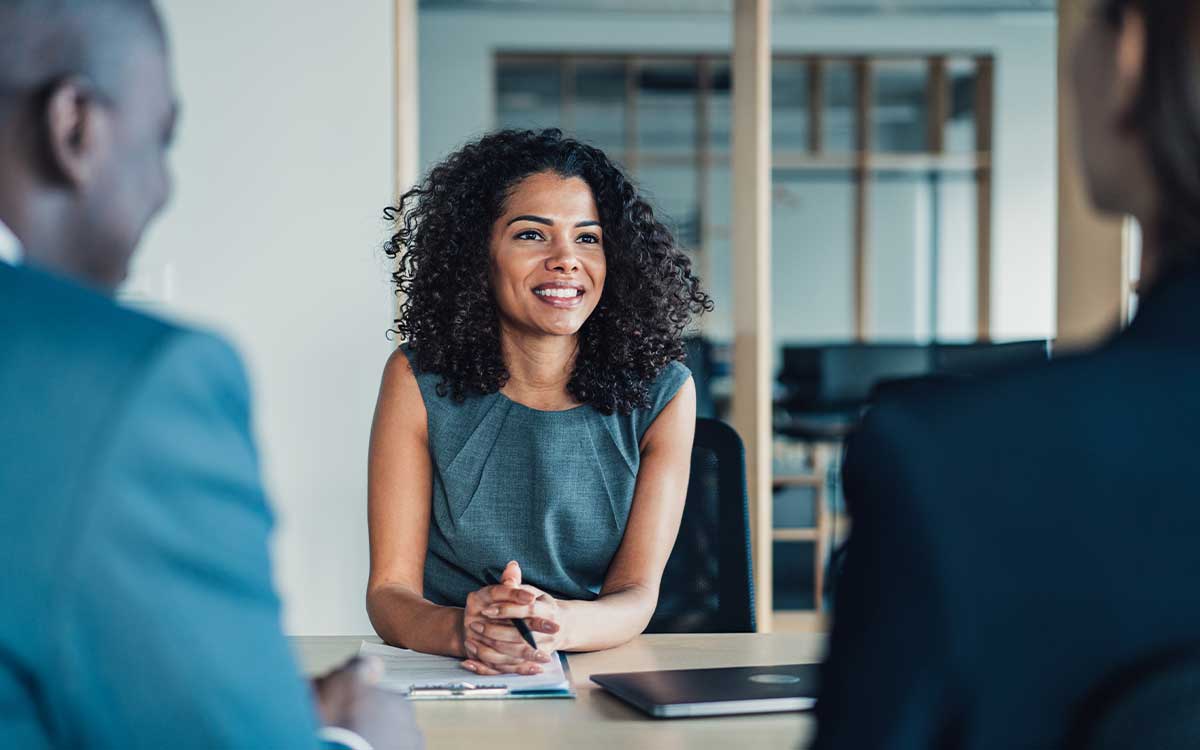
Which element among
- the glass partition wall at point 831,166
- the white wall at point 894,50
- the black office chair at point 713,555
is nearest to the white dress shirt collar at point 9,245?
the black office chair at point 713,555

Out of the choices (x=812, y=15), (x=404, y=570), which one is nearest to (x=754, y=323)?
(x=404, y=570)

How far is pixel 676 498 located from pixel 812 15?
6.84 m

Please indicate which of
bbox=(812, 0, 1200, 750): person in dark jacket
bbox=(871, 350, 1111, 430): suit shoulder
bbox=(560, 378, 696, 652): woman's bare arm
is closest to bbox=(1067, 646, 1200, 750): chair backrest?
bbox=(812, 0, 1200, 750): person in dark jacket

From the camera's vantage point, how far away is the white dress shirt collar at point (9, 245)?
0.68 meters

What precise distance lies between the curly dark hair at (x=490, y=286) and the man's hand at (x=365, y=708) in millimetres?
968

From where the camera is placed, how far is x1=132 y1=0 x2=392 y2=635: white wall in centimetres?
294

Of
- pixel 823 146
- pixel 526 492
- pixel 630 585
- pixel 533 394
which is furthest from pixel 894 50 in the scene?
pixel 630 585

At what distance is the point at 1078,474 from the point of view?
58 cm

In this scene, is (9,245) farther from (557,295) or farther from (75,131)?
(557,295)

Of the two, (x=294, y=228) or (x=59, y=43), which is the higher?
(x=294, y=228)

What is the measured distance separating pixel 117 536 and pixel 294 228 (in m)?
2.48

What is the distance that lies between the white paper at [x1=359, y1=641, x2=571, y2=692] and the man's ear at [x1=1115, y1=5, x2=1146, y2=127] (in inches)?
36.4

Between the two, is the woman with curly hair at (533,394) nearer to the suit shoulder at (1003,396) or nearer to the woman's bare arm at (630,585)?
the woman's bare arm at (630,585)

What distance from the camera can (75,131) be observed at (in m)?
0.69
